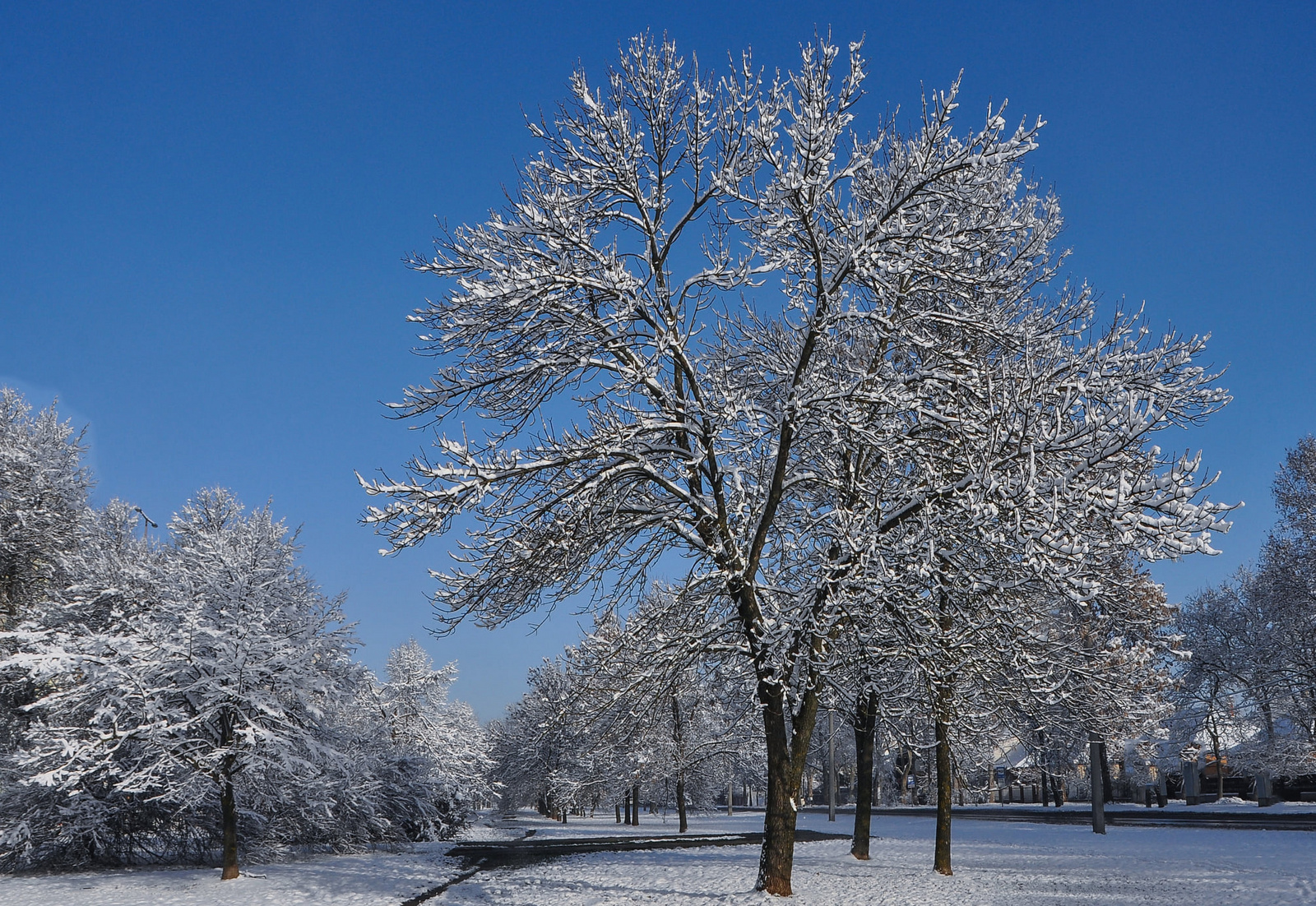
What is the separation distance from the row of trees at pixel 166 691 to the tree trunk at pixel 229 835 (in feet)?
0.16

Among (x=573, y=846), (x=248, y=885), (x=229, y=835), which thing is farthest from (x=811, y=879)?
(x=573, y=846)

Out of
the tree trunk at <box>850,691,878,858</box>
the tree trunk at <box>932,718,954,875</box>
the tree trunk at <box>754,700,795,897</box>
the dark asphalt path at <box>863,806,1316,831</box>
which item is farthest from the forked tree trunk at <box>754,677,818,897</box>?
the dark asphalt path at <box>863,806,1316,831</box>

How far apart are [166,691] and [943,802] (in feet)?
50.9

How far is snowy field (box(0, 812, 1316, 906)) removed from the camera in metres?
11.8

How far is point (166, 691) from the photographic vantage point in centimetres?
1644

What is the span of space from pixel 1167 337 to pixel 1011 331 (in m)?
1.77

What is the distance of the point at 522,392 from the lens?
35.5 ft

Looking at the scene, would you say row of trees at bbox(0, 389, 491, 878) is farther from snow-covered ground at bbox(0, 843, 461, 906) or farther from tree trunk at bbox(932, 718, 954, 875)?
tree trunk at bbox(932, 718, 954, 875)

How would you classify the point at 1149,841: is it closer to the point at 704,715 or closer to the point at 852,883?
the point at 852,883

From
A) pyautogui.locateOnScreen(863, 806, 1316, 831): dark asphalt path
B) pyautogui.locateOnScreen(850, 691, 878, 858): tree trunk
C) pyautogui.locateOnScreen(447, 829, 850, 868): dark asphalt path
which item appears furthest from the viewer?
pyautogui.locateOnScreen(863, 806, 1316, 831): dark asphalt path

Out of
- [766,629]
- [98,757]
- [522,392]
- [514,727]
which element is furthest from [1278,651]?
[514,727]

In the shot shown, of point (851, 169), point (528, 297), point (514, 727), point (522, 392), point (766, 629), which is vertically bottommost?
point (514, 727)

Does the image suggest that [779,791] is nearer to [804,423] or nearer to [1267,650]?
[804,423]

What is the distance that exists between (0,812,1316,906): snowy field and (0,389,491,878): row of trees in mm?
1551
